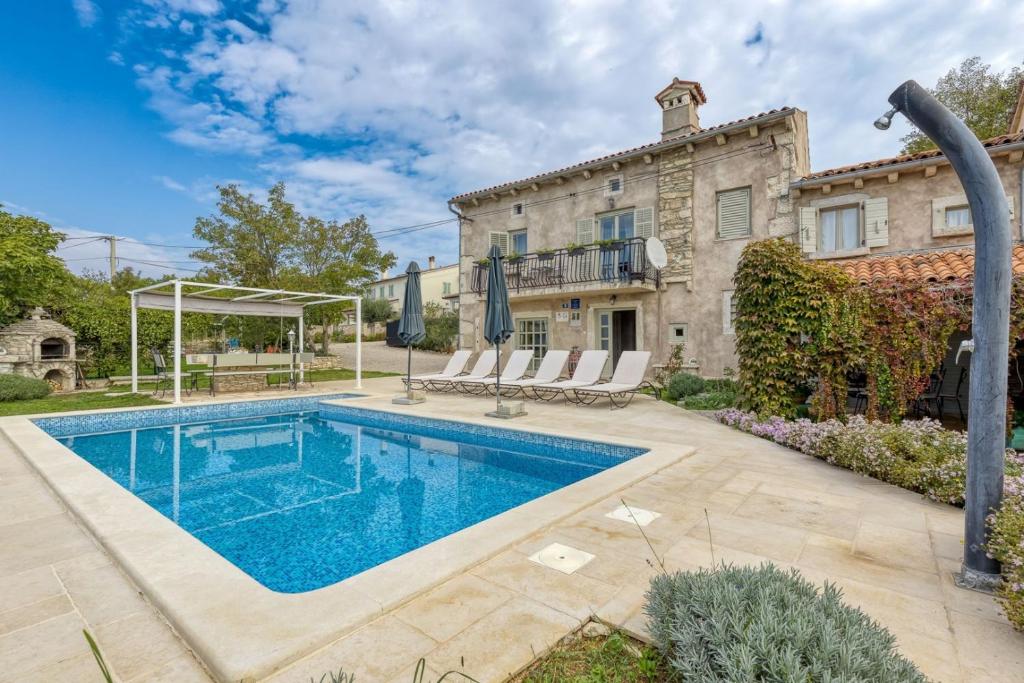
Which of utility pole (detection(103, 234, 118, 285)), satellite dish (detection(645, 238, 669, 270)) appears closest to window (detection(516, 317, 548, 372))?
satellite dish (detection(645, 238, 669, 270))

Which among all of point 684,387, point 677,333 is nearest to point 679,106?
point 677,333

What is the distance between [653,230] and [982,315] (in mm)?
10603

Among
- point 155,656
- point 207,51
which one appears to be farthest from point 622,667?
point 207,51

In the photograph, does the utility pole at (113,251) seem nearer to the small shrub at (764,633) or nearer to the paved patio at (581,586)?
the paved patio at (581,586)

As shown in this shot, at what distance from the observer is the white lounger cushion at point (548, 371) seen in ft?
34.0

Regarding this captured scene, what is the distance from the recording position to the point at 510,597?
96.5 inches

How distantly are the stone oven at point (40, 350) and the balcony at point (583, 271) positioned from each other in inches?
429

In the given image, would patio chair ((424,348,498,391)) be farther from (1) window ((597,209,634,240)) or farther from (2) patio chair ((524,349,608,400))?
(1) window ((597,209,634,240))

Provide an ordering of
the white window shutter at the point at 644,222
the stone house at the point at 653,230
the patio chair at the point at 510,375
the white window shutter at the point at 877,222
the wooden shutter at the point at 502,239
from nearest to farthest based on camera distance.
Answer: the white window shutter at the point at 877,222
the patio chair at the point at 510,375
the stone house at the point at 653,230
the white window shutter at the point at 644,222
the wooden shutter at the point at 502,239

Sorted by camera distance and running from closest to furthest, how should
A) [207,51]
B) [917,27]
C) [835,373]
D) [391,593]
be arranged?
[391,593], [835,373], [917,27], [207,51]

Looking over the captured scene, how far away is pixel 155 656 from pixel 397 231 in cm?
2075

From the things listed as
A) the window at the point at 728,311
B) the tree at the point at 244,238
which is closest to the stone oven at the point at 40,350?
the tree at the point at 244,238

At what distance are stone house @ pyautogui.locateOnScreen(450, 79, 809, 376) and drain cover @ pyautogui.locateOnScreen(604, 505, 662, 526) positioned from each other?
8.77 metres

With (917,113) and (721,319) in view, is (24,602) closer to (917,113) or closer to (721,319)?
(917,113)
